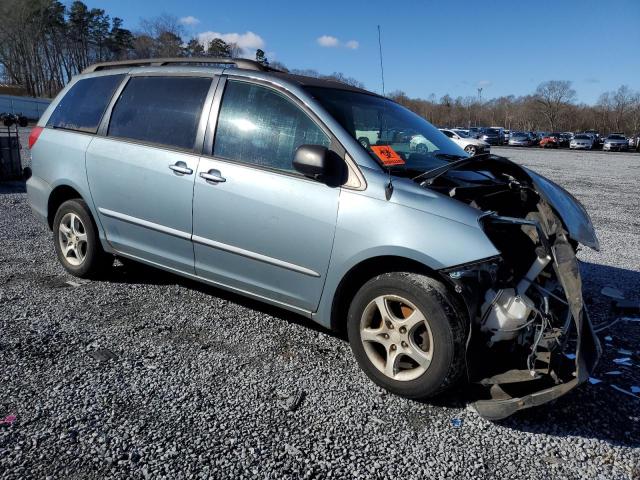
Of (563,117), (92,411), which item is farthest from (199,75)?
(563,117)

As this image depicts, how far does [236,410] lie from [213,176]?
1593 millimetres

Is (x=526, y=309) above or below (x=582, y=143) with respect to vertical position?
below

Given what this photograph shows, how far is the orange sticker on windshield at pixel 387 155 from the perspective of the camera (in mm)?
3172

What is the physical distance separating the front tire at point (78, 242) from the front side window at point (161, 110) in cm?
80

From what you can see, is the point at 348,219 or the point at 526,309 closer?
the point at 526,309

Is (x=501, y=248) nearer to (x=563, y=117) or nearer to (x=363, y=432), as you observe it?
(x=363, y=432)

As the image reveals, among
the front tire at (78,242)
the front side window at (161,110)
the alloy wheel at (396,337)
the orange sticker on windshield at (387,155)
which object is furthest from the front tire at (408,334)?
the front tire at (78,242)

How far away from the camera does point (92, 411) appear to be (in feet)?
8.31

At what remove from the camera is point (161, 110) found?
3863 mm

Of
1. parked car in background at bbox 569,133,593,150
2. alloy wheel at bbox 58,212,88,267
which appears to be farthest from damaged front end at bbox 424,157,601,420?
parked car in background at bbox 569,133,593,150

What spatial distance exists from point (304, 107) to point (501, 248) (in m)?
1.54

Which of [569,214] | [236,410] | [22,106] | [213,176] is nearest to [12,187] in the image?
[213,176]

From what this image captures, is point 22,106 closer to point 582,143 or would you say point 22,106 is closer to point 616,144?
point 582,143

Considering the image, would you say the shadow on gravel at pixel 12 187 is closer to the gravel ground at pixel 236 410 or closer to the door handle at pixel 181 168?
the gravel ground at pixel 236 410
